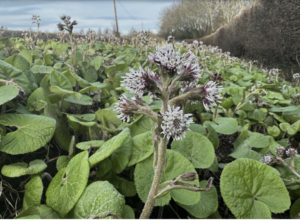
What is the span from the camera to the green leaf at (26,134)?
3.00ft

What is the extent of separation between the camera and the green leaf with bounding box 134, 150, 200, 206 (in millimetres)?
891

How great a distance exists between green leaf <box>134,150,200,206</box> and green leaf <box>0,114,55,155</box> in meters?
0.43

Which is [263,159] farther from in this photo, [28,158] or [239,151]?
[28,158]

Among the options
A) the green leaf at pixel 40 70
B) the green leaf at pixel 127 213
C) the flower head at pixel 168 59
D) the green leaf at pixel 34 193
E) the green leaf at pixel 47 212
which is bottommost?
the green leaf at pixel 127 213

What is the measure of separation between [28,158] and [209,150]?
3.15ft

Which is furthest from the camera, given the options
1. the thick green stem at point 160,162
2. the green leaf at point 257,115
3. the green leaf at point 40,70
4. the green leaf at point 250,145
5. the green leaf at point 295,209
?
the green leaf at point 257,115

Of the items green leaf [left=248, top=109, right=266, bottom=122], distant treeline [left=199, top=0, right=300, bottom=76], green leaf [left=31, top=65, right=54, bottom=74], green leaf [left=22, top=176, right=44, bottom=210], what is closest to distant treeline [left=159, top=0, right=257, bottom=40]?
distant treeline [left=199, top=0, right=300, bottom=76]

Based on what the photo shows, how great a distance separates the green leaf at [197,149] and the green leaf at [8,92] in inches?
31.6

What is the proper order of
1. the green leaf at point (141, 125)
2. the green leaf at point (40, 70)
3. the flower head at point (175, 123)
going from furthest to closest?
1. the green leaf at point (40, 70)
2. the green leaf at point (141, 125)
3. the flower head at point (175, 123)

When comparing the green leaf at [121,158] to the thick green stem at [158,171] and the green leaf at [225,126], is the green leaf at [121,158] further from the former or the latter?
the green leaf at [225,126]

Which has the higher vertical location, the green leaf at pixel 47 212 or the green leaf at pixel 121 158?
the green leaf at pixel 121 158

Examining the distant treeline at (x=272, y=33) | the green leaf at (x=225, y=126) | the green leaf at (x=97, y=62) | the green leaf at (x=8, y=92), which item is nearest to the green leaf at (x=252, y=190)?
the green leaf at (x=225, y=126)

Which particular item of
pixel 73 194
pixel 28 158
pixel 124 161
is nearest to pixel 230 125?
pixel 124 161

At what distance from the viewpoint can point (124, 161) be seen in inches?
39.8
